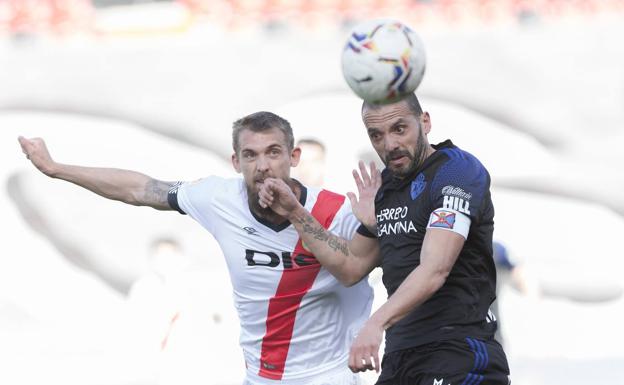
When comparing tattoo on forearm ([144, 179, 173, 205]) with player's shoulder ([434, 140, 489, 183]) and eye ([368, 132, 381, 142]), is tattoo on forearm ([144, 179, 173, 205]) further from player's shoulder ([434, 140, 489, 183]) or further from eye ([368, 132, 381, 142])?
player's shoulder ([434, 140, 489, 183])

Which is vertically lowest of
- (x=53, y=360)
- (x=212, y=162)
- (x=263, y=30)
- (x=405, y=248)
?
(x=53, y=360)

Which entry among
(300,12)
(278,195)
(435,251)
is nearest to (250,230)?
(278,195)

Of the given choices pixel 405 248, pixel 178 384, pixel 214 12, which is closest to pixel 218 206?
pixel 405 248

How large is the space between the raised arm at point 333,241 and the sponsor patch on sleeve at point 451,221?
0.65 meters

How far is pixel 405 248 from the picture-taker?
4.81 metres

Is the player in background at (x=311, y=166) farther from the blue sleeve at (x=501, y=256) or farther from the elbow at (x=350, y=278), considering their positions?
the elbow at (x=350, y=278)

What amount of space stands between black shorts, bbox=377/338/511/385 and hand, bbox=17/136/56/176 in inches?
80.7

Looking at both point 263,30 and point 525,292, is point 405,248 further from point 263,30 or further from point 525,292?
point 263,30

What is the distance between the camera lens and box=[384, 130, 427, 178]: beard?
480 cm

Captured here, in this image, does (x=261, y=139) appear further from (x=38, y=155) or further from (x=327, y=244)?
(x=38, y=155)

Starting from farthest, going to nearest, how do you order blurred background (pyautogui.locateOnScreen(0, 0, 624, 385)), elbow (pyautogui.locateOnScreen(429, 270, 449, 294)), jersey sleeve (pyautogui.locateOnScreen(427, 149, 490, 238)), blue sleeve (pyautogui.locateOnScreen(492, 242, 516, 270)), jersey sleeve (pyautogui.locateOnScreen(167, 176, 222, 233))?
blurred background (pyautogui.locateOnScreen(0, 0, 624, 385)) < blue sleeve (pyautogui.locateOnScreen(492, 242, 516, 270)) < jersey sleeve (pyautogui.locateOnScreen(167, 176, 222, 233)) < jersey sleeve (pyautogui.locateOnScreen(427, 149, 490, 238)) < elbow (pyautogui.locateOnScreen(429, 270, 449, 294))

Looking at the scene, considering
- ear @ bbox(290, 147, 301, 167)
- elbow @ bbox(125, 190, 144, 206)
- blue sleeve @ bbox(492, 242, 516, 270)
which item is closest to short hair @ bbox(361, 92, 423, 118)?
ear @ bbox(290, 147, 301, 167)

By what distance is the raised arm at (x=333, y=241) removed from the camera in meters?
5.15

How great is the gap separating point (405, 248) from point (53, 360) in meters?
11.7
